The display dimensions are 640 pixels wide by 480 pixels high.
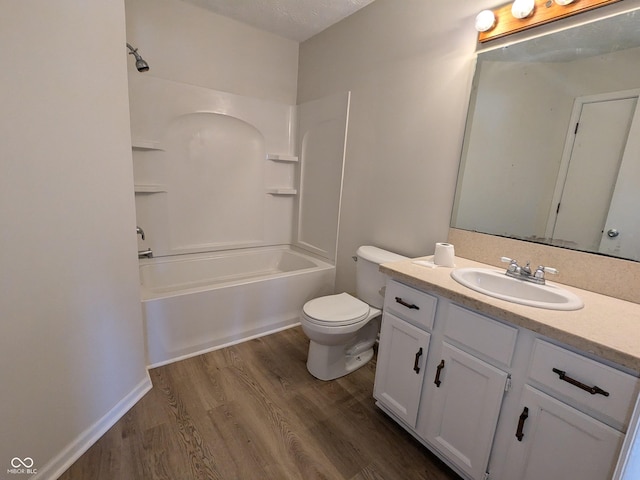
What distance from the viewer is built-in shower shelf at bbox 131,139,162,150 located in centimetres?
223

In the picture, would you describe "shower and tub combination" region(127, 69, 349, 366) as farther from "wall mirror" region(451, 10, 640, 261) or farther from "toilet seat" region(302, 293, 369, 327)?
"wall mirror" region(451, 10, 640, 261)

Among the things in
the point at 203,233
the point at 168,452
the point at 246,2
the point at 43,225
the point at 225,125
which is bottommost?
the point at 168,452

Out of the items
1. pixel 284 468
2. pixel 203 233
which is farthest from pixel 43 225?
pixel 203 233

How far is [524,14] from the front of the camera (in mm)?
1380

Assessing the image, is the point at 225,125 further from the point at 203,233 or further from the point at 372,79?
the point at 372,79

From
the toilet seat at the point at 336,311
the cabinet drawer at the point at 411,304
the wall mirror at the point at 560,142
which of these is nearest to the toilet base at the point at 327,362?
the toilet seat at the point at 336,311

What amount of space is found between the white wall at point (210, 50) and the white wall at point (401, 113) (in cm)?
50

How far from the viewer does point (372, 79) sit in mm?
2215

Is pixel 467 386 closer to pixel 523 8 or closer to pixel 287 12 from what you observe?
pixel 523 8

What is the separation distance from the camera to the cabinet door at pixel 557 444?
2.81 ft

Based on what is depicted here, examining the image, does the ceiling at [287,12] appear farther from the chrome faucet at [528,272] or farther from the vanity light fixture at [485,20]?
the chrome faucet at [528,272]

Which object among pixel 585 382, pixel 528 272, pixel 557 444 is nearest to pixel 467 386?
pixel 557 444

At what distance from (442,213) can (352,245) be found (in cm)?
85

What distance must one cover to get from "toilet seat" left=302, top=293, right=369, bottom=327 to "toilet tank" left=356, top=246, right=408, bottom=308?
0.27 ft
